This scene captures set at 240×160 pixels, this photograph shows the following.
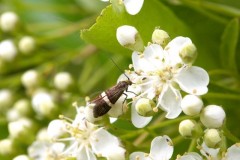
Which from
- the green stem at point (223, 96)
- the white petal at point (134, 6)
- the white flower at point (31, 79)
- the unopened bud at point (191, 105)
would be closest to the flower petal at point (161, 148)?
the unopened bud at point (191, 105)

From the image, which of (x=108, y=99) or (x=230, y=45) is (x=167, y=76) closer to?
(x=108, y=99)

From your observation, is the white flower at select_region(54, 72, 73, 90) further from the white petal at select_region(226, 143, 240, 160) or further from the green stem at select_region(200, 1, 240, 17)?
the white petal at select_region(226, 143, 240, 160)

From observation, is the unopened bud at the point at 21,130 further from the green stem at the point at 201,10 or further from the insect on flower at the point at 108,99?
the green stem at the point at 201,10

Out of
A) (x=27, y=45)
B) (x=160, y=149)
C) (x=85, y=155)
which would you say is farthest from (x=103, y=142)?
(x=27, y=45)

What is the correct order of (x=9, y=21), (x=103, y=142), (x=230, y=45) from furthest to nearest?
(x=9, y=21), (x=230, y=45), (x=103, y=142)

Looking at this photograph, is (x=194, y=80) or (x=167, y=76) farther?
(x=167, y=76)

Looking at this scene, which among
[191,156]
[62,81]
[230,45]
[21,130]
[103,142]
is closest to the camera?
[191,156]

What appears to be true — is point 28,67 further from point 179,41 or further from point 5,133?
point 179,41

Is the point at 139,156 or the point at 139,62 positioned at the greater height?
the point at 139,62
